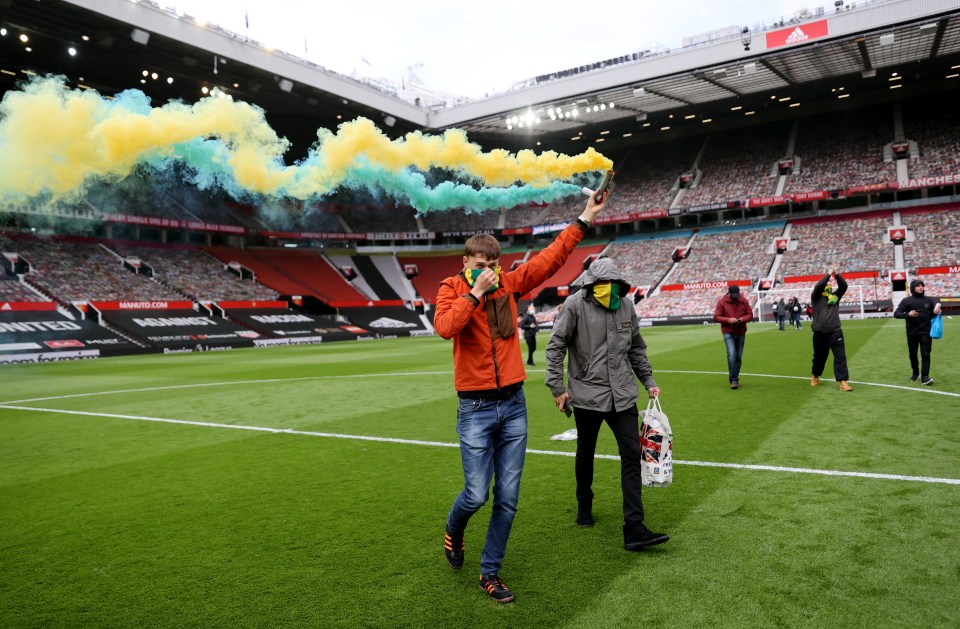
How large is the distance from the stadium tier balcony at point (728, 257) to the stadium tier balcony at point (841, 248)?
1683 mm

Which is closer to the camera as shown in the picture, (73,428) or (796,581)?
(796,581)

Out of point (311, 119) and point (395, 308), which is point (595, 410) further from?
point (395, 308)

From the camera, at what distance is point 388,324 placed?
170 feet

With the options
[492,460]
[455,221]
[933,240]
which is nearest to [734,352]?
[492,460]

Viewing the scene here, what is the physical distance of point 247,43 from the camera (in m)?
33.9

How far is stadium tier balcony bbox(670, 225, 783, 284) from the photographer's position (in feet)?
158

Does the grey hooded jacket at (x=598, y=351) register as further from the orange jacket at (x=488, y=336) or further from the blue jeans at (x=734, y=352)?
the blue jeans at (x=734, y=352)

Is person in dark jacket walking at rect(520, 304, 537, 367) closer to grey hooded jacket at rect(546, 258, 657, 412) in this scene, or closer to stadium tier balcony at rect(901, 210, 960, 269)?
grey hooded jacket at rect(546, 258, 657, 412)

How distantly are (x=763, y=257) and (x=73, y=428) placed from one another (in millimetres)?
48472

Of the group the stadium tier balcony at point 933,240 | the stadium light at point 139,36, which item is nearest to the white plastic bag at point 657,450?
the stadium light at point 139,36

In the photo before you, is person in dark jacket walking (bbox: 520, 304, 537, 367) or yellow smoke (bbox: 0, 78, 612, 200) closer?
yellow smoke (bbox: 0, 78, 612, 200)

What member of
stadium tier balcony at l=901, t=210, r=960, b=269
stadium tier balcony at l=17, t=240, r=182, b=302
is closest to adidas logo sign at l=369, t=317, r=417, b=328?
stadium tier balcony at l=17, t=240, r=182, b=302

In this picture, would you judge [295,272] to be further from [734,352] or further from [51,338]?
[734,352]

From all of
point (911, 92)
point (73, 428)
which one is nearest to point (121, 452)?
point (73, 428)
